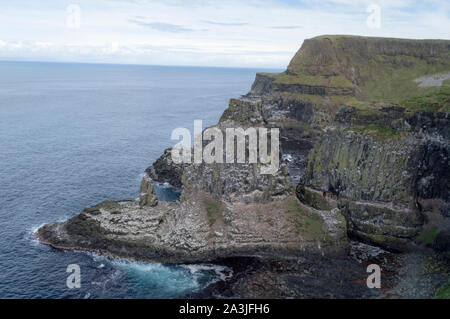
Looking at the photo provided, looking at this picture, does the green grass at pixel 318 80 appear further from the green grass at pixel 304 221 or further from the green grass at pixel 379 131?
the green grass at pixel 304 221

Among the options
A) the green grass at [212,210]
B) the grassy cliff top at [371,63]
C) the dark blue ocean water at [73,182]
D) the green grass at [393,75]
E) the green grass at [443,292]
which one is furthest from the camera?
the grassy cliff top at [371,63]

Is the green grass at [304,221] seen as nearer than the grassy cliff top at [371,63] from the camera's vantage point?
Yes

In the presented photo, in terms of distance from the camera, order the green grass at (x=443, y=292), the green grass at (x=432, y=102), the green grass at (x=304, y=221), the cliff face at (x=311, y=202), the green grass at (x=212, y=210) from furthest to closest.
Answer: the green grass at (x=432, y=102)
the green grass at (x=212, y=210)
the green grass at (x=304, y=221)
the cliff face at (x=311, y=202)
the green grass at (x=443, y=292)

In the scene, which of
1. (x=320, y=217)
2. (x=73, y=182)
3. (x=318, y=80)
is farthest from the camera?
(x=318, y=80)

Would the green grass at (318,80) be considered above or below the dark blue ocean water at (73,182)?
above

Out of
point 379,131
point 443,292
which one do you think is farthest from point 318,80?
point 443,292

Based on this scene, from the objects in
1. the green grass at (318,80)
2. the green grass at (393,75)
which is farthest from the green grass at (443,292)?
the green grass at (318,80)

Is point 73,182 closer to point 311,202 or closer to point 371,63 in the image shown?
point 311,202
